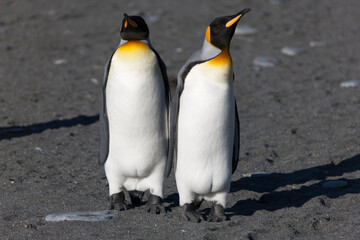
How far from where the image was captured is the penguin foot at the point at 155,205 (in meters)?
4.14

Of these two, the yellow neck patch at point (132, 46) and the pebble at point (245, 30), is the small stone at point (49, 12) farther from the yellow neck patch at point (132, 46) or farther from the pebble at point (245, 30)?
the yellow neck patch at point (132, 46)

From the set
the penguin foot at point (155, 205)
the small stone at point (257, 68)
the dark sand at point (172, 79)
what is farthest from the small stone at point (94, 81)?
the penguin foot at point (155, 205)

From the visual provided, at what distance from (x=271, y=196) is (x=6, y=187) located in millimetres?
1841

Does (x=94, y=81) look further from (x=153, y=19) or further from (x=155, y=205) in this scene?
(x=155, y=205)

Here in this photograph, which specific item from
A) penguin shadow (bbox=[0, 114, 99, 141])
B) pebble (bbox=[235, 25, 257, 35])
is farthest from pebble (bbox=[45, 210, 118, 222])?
pebble (bbox=[235, 25, 257, 35])

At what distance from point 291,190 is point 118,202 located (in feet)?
4.26

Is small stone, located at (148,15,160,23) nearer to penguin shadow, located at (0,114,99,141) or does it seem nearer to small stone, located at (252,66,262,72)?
small stone, located at (252,66,262,72)

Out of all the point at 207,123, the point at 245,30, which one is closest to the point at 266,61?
the point at 245,30

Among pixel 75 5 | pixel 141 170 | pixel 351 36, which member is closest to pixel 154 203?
pixel 141 170

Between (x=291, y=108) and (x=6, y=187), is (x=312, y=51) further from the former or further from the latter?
(x=6, y=187)

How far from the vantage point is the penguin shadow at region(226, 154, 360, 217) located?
4371 millimetres

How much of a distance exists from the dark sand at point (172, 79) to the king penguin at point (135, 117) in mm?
203

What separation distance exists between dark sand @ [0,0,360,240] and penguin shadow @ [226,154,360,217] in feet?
0.04

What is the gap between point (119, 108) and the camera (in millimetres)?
4020
